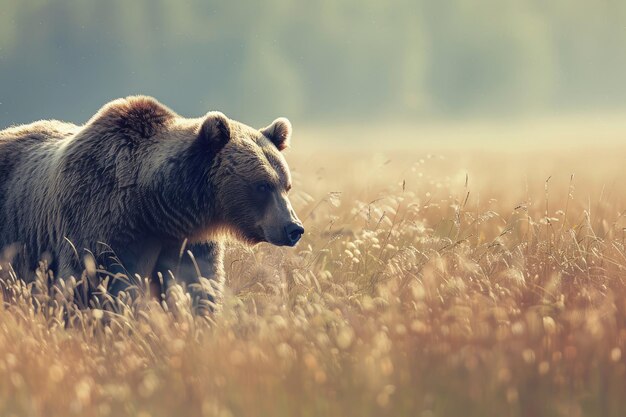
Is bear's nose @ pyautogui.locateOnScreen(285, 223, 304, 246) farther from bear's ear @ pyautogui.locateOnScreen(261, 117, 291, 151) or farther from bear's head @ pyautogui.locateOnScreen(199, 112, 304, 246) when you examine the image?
bear's ear @ pyautogui.locateOnScreen(261, 117, 291, 151)

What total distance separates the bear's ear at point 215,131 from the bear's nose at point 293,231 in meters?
0.71

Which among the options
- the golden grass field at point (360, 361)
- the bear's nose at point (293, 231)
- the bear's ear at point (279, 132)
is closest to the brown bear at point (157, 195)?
the bear's nose at point (293, 231)

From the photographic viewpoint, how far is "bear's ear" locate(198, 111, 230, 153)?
225 inches

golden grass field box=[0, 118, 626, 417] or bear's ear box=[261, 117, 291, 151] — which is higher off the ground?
bear's ear box=[261, 117, 291, 151]

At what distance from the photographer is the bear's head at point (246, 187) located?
18.7ft

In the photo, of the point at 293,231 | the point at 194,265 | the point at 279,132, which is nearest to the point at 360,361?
the point at 293,231

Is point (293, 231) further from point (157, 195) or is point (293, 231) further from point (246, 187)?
point (157, 195)

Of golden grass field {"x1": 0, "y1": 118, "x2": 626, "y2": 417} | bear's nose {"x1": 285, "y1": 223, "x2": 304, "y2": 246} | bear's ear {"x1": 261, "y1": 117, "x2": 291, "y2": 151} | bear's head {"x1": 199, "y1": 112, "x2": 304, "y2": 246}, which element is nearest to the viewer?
golden grass field {"x1": 0, "y1": 118, "x2": 626, "y2": 417}

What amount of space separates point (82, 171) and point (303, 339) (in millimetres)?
2547

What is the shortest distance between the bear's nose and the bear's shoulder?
1.17m

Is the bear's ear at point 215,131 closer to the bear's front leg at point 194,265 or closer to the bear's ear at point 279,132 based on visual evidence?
the bear's ear at point 279,132

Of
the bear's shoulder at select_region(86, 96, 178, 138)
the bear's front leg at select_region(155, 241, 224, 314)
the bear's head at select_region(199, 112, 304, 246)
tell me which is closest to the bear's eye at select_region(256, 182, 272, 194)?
the bear's head at select_region(199, 112, 304, 246)

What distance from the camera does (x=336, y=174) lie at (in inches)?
529

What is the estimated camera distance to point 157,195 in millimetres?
5664
